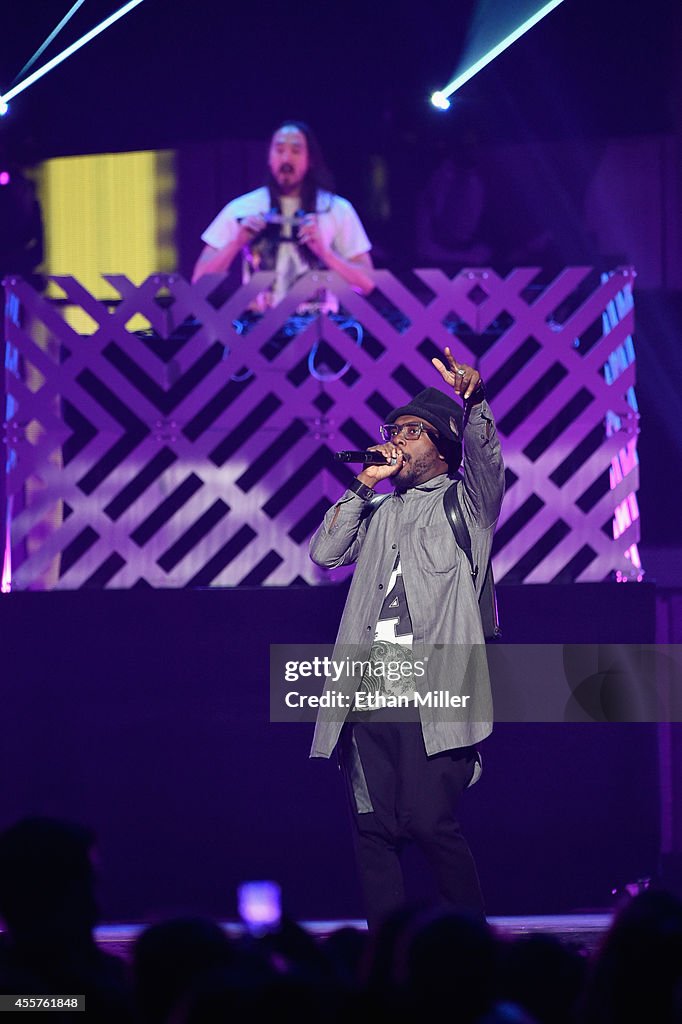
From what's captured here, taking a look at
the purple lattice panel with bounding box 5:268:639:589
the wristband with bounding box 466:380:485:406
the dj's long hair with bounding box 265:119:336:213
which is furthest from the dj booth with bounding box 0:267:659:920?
the wristband with bounding box 466:380:485:406

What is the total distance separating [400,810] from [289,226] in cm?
321

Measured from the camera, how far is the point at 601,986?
179 centimetres

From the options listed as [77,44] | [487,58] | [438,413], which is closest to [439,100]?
[487,58]

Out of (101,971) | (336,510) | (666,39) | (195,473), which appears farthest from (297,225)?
(101,971)

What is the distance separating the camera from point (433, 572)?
3.93 m

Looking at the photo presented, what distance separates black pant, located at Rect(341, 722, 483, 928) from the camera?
3.70 metres

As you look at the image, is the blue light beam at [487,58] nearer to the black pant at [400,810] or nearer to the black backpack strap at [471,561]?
the black backpack strap at [471,561]

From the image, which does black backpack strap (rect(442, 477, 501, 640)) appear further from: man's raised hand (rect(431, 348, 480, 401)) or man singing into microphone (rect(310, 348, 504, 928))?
man's raised hand (rect(431, 348, 480, 401))

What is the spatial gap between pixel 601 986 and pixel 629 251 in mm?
5248

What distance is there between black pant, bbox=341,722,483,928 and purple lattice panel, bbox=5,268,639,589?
1.71 meters

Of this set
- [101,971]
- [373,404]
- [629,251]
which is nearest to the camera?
[101,971]

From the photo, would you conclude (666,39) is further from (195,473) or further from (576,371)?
(195,473)

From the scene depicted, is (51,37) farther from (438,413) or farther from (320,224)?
(438,413)

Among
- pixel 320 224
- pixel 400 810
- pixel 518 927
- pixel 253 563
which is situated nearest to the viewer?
pixel 400 810
